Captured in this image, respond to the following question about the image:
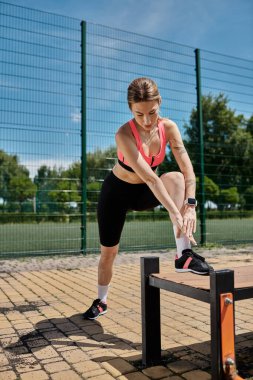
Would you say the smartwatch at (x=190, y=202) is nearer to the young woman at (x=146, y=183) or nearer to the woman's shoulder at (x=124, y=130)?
the young woman at (x=146, y=183)

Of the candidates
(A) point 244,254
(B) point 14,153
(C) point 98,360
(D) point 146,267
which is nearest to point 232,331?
(D) point 146,267

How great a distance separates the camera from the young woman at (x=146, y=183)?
2.39 m

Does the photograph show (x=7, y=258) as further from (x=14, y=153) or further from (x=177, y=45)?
(x=177, y=45)

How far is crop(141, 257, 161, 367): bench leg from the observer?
7.57 feet

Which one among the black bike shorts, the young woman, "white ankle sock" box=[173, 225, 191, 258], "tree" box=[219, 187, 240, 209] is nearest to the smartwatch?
the young woman

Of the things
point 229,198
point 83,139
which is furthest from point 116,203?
point 229,198

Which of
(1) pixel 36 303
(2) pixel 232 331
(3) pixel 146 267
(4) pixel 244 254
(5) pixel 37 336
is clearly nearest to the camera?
(2) pixel 232 331

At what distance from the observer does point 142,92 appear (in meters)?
2.42

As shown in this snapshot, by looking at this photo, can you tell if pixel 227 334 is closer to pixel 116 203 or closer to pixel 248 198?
pixel 116 203

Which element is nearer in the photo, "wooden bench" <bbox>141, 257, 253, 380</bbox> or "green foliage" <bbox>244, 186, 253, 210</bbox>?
"wooden bench" <bbox>141, 257, 253, 380</bbox>

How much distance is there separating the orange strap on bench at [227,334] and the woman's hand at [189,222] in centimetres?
53

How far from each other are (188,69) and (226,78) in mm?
976

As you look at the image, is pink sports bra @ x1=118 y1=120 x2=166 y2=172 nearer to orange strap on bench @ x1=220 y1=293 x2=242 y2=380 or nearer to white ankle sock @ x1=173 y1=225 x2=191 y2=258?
white ankle sock @ x1=173 y1=225 x2=191 y2=258

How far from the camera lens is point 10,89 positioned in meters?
6.43
